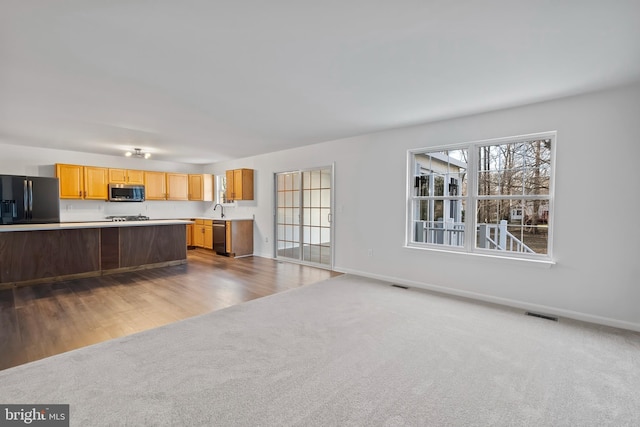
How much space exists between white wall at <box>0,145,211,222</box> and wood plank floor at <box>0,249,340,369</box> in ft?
8.97

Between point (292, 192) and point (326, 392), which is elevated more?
point (292, 192)

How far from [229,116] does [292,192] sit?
2643mm

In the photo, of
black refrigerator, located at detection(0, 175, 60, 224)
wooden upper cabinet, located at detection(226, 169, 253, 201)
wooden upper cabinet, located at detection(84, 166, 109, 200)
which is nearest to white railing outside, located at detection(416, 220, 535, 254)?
wooden upper cabinet, located at detection(226, 169, 253, 201)

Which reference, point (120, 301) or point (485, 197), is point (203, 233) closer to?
point (120, 301)

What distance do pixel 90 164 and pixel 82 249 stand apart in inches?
114

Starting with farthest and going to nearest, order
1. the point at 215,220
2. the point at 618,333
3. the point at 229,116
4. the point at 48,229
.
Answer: the point at 215,220 → the point at 48,229 → the point at 229,116 → the point at 618,333

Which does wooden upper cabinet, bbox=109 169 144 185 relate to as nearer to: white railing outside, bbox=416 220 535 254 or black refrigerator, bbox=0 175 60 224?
black refrigerator, bbox=0 175 60 224

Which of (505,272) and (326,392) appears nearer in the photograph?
(326,392)

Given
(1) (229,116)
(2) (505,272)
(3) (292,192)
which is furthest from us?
(3) (292,192)

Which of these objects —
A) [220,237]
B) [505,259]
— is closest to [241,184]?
[220,237]

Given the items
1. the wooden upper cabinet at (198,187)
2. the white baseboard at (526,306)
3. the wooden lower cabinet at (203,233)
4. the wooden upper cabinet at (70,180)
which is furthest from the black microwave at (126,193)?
the white baseboard at (526,306)

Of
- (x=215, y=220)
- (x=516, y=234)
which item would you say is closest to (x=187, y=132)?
(x=215, y=220)

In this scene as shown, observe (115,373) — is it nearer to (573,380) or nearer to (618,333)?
(573,380)

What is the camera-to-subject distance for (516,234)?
12.5ft
